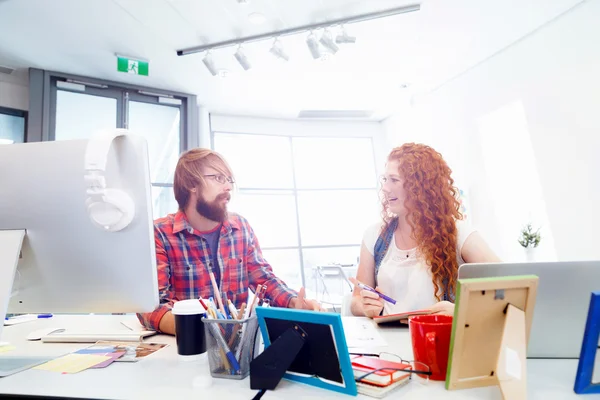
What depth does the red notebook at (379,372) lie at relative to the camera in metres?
0.64

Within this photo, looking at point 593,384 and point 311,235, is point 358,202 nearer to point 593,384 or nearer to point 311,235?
point 311,235

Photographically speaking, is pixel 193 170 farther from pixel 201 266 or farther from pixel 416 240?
pixel 416 240

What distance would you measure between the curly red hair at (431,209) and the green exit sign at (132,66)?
295 centimetres

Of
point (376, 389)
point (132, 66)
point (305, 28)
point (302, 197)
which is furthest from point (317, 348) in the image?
point (302, 197)

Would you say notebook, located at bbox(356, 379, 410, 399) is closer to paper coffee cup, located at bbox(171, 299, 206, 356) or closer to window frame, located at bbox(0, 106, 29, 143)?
paper coffee cup, located at bbox(171, 299, 206, 356)

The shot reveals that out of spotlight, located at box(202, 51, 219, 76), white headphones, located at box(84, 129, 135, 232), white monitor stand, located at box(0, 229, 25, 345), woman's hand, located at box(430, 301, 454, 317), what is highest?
spotlight, located at box(202, 51, 219, 76)

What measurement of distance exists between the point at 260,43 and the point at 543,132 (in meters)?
2.77

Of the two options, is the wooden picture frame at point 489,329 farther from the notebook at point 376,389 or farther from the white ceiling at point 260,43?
the white ceiling at point 260,43

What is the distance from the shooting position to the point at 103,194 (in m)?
0.78

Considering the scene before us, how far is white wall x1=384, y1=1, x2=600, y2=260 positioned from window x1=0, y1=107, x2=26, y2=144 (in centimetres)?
480

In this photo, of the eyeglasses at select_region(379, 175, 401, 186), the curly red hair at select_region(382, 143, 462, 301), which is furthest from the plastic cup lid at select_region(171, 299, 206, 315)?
the eyeglasses at select_region(379, 175, 401, 186)

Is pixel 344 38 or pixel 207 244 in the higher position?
pixel 344 38

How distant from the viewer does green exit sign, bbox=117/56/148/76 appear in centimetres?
349

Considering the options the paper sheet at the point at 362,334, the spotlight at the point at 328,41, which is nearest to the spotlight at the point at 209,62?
the spotlight at the point at 328,41
